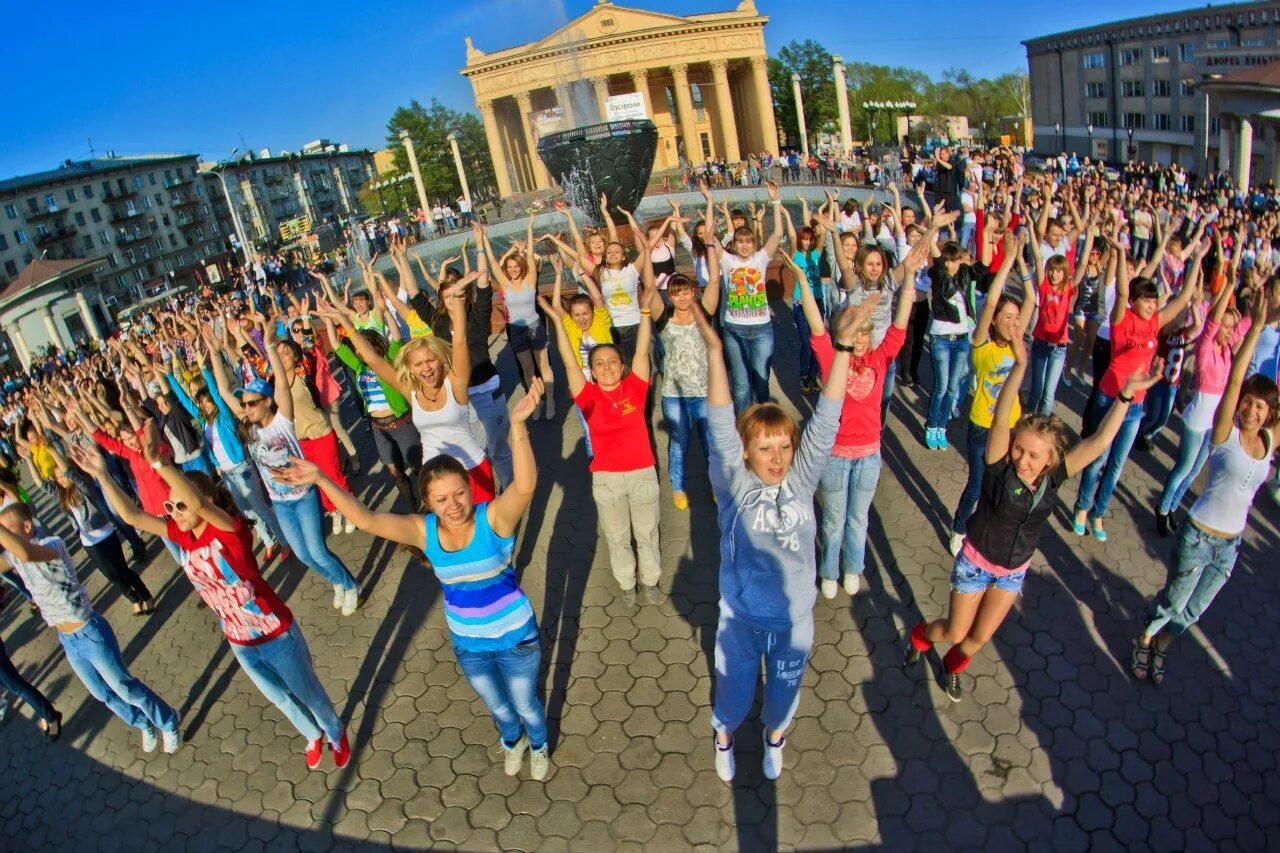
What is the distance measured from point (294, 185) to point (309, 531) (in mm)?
94715

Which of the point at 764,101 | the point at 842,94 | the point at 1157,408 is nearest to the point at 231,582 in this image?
the point at 1157,408

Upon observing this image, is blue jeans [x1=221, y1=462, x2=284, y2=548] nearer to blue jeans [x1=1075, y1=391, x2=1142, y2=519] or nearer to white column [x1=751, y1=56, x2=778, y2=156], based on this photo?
A: blue jeans [x1=1075, y1=391, x2=1142, y2=519]

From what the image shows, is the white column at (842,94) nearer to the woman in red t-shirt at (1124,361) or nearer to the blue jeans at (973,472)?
the woman in red t-shirt at (1124,361)

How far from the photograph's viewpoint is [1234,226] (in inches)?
468

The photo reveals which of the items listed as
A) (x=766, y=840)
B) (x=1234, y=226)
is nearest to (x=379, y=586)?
(x=766, y=840)

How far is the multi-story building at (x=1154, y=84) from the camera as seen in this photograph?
39.2 m

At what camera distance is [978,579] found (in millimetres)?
3766

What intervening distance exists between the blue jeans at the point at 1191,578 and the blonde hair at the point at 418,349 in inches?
181

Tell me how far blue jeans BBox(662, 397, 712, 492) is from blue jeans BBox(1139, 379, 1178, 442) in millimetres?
4024

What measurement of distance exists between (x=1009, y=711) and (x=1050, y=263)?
428 centimetres

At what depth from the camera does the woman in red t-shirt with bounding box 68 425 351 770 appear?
12.5ft

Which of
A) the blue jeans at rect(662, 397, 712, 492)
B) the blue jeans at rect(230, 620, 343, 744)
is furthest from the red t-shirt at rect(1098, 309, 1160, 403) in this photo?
the blue jeans at rect(230, 620, 343, 744)

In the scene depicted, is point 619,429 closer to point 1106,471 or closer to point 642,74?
point 1106,471

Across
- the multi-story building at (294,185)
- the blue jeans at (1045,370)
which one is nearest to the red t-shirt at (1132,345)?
the blue jeans at (1045,370)
